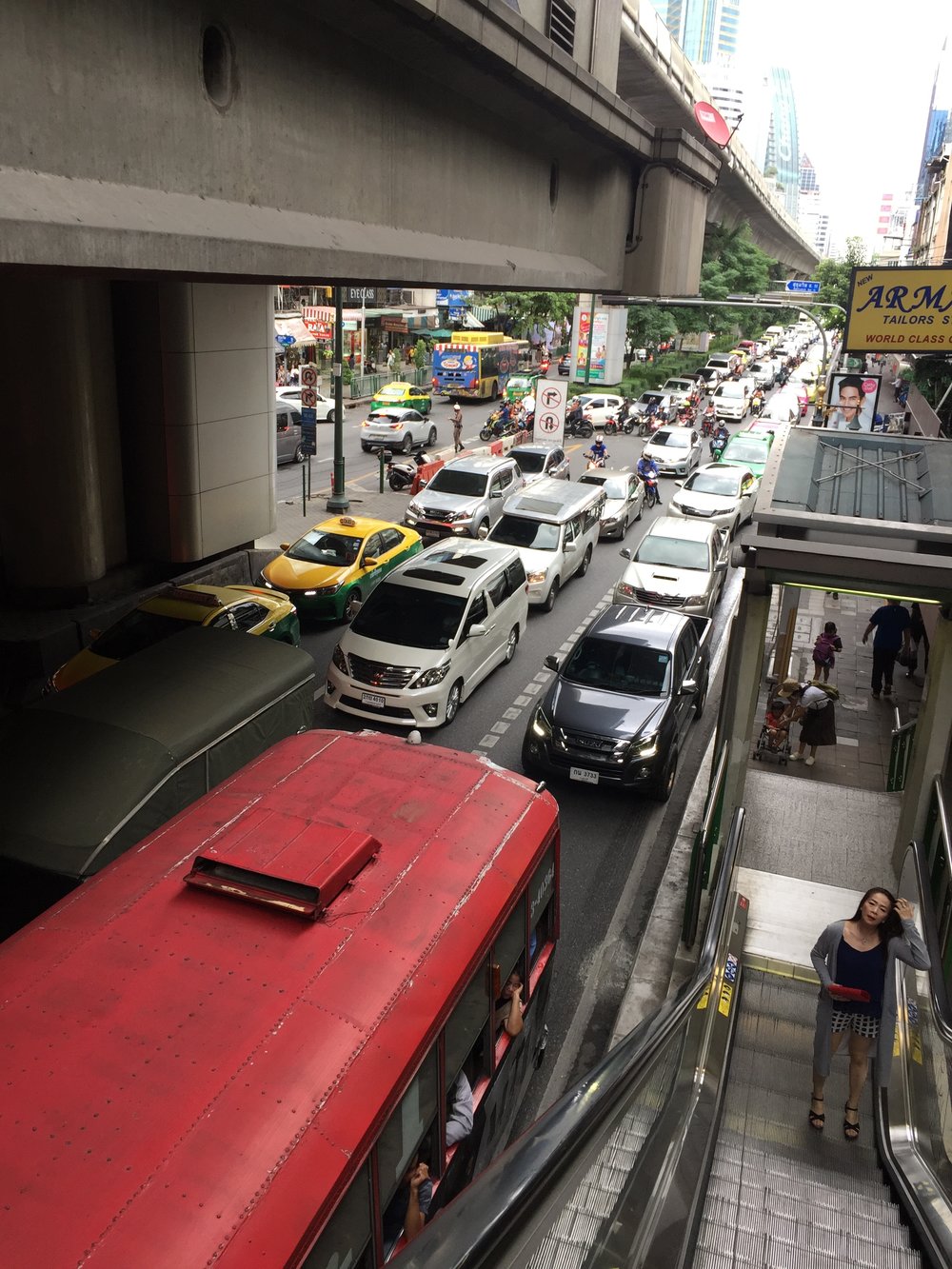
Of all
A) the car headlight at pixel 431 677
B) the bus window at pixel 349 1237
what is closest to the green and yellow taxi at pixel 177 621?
the car headlight at pixel 431 677

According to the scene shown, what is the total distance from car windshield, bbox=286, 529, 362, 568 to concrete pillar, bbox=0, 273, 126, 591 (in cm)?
318

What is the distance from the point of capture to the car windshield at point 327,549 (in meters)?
16.8

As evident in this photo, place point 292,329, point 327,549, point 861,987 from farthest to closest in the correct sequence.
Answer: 1. point 292,329
2. point 327,549
3. point 861,987

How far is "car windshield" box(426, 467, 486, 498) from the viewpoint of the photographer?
22484 millimetres

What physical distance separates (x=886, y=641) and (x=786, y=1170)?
10.4m

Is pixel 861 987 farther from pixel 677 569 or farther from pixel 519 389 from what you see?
pixel 519 389

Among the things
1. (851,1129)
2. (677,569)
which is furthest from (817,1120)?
(677,569)

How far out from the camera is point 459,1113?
527 cm

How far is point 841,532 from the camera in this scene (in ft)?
25.7

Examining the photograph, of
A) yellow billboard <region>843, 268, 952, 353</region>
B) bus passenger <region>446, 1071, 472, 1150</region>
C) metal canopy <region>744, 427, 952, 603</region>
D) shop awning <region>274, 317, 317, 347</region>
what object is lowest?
bus passenger <region>446, 1071, 472, 1150</region>

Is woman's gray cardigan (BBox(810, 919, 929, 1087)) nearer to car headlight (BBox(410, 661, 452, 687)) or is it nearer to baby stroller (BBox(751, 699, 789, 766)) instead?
baby stroller (BBox(751, 699, 789, 766))

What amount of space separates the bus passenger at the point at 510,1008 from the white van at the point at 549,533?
38.7 feet

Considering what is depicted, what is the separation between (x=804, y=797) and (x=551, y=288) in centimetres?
800

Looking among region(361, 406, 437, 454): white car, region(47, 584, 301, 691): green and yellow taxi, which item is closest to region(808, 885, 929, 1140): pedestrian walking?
region(47, 584, 301, 691): green and yellow taxi
